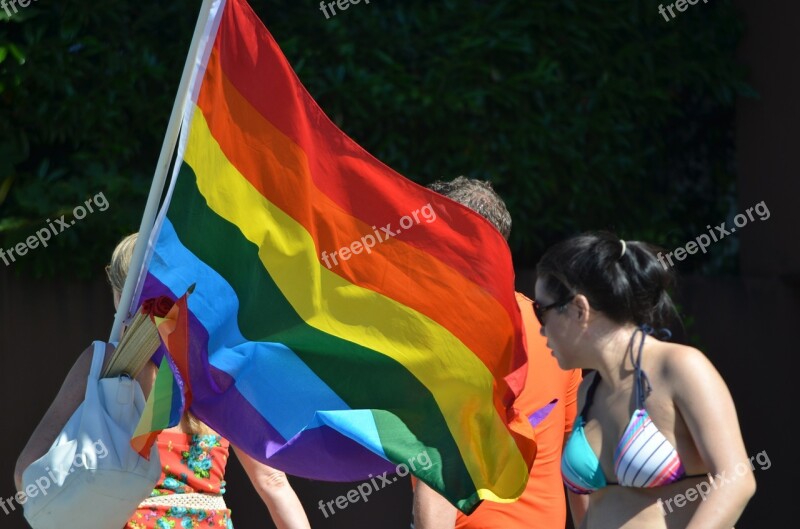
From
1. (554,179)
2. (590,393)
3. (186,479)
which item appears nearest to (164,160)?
(186,479)

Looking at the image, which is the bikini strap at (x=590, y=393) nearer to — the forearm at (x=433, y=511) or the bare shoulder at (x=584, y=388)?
the bare shoulder at (x=584, y=388)

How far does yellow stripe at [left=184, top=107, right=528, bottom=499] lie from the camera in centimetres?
307

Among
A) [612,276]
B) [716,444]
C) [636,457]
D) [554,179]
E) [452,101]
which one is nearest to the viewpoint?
[716,444]

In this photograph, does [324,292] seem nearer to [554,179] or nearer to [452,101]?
[452,101]

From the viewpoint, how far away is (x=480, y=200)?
3.42 m

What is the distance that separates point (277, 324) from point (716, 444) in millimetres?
1120

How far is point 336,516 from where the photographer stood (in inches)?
212

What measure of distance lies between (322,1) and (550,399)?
2681 mm

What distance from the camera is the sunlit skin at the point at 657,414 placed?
112 inches

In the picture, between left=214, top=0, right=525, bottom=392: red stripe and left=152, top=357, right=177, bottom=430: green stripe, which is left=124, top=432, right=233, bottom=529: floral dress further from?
left=214, top=0, right=525, bottom=392: red stripe

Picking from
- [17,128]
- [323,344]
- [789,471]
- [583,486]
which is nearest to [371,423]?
[323,344]

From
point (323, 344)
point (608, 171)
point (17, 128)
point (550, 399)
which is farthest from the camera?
point (608, 171)

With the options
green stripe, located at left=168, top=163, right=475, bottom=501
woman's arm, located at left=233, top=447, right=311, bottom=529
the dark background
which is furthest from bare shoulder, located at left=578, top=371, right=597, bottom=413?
the dark background

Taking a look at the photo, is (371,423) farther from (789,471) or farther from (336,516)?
(789,471)
